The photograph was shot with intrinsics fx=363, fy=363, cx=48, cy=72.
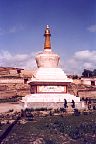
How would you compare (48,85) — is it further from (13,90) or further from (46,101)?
(13,90)

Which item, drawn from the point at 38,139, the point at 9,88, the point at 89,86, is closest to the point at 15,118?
the point at 38,139

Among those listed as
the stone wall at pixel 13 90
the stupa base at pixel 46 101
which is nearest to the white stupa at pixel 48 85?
the stupa base at pixel 46 101

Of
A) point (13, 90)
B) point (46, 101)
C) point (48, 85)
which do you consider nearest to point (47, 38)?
point (48, 85)

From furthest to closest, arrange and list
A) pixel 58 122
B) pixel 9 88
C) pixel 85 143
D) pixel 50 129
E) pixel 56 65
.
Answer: pixel 9 88 → pixel 56 65 → pixel 58 122 → pixel 50 129 → pixel 85 143

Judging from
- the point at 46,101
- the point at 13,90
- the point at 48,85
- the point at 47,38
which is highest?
the point at 47,38

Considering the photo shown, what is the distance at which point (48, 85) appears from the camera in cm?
3528

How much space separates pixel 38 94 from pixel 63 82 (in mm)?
2793

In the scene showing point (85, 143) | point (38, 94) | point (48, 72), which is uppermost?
point (48, 72)

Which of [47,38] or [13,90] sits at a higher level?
[47,38]

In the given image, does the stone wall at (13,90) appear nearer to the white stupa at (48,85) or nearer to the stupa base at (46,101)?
the white stupa at (48,85)

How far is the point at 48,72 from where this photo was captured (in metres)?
36.7

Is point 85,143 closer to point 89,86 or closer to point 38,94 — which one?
point 38,94

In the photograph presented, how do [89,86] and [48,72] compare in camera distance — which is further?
[89,86]

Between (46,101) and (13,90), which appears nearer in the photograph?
(46,101)
